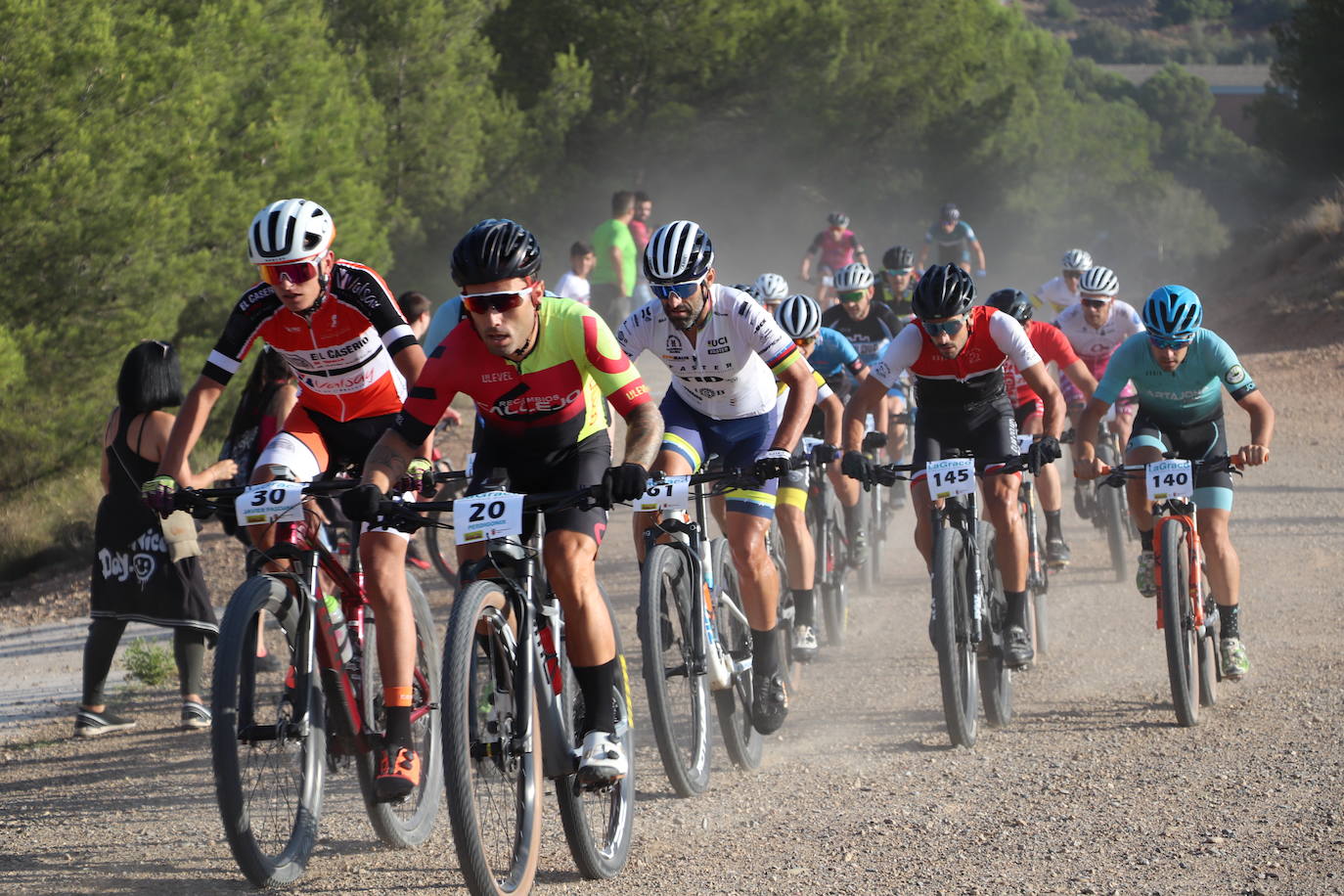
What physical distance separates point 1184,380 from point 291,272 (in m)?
4.64

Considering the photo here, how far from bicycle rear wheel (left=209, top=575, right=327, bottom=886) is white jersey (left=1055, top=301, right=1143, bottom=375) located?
25.1 feet

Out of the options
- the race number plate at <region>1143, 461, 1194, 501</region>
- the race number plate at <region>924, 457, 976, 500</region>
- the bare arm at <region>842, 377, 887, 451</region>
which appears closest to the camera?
the race number plate at <region>924, 457, 976, 500</region>

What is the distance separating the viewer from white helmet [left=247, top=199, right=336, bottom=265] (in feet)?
17.9

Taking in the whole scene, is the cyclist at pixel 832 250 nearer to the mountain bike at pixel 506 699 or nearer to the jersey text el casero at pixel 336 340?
the jersey text el casero at pixel 336 340

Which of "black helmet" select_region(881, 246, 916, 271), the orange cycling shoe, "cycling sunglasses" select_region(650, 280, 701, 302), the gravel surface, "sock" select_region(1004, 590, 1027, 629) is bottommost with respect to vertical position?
the gravel surface

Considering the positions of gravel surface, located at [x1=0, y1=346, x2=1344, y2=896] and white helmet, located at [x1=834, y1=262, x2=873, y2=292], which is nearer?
gravel surface, located at [x1=0, y1=346, x2=1344, y2=896]

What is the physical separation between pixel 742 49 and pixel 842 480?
24.8 m

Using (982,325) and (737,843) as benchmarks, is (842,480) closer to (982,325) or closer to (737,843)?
(982,325)

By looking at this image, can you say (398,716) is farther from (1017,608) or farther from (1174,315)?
(1174,315)

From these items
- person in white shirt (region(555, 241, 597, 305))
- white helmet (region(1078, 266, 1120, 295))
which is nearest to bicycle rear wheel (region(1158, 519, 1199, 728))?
white helmet (region(1078, 266, 1120, 295))

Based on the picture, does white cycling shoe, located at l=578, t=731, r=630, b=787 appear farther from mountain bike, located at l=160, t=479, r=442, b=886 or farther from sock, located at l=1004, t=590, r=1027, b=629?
sock, located at l=1004, t=590, r=1027, b=629

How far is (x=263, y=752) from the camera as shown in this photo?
4.77m

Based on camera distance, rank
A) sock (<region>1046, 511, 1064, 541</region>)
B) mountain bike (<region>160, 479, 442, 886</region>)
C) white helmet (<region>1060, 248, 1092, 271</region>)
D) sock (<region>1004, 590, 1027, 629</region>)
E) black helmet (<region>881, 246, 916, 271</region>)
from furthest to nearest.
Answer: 1. black helmet (<region>881, 246, 916, 271</region>)
2. white helmet (<region>1060, 248, 1092, 271</region>)
3. sock (<region>1046, 511, 1064, 541</region>)
4. sock (<region>1004, 590, 1027, 629</region>)
5. mountain bike (<region>160, 479, 442, 886</region>)

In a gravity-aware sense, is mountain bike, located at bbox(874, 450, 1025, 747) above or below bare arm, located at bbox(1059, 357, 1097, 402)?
below
